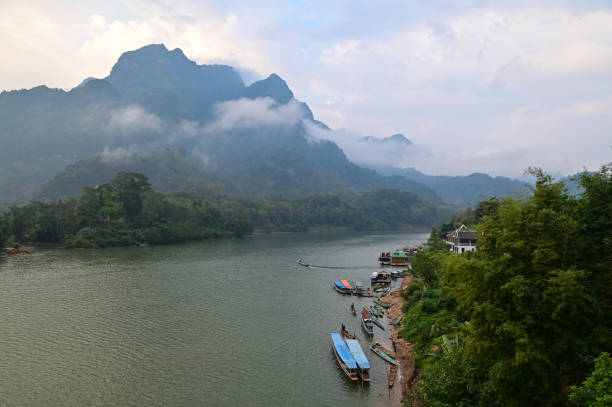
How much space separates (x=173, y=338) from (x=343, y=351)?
47.8ft

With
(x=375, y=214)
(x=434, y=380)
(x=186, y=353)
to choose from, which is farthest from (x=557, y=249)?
(x=375, y=214)

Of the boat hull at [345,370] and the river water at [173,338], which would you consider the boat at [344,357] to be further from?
the river water at [173,338]

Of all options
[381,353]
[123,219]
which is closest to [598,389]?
[381,353]

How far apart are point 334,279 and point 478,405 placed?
140ft

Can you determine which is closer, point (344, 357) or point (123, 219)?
point (344, 357)

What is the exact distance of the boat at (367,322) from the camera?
32844 millimetres

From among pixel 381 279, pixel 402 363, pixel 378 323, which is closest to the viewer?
pixel 402 363

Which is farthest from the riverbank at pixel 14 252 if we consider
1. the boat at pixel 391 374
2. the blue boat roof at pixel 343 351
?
the boat at pixel 391 374

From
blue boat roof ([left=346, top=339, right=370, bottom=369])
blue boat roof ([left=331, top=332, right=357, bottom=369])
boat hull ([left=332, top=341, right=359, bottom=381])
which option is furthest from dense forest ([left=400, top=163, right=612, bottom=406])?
blue boat roof ([left=331, top=332, right=357, bottom=369])

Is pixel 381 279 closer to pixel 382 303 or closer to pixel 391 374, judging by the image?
pixel 382 303

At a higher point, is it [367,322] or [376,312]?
[367,322]

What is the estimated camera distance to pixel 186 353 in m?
27.9

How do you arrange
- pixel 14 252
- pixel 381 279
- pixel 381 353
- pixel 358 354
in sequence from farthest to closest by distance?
pixel 14 252
pixel 381 279
pixel 381 353
pixel 358 354

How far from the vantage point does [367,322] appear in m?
34.3
